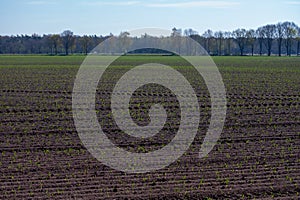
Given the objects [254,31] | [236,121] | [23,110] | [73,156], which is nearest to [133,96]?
[23,110]

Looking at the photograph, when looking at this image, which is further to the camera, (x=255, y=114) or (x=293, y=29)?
(x=293, y=29)

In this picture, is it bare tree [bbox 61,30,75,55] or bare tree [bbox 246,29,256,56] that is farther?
bare tree [bbox 61,30,75,55]

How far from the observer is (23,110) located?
1878 centimetres

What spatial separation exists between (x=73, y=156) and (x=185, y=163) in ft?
9.48

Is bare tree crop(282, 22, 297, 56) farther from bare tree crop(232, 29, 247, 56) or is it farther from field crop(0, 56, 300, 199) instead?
field crop(0, 56, 300, 199)

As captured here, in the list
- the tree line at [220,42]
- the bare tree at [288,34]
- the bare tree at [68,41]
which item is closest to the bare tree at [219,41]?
the tree line at [220,42]

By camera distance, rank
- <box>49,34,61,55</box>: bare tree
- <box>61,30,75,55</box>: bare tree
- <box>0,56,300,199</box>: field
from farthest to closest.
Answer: <box>49,34,61,55</box>: bare tree < <box>61,30,75,55</box>: bare tree < <box>0,56,300,199</box>: field

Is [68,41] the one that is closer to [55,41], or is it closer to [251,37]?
[55,41]

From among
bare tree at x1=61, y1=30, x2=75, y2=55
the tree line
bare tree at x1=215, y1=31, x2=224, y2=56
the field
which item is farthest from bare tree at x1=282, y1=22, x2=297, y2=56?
the field

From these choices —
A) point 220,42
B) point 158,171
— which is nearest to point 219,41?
point 220,42

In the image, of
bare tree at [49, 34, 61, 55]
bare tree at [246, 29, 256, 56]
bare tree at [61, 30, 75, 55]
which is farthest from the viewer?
bare tree at [49, 34, 61, 55]

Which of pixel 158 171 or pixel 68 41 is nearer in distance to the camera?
pixel 158 171

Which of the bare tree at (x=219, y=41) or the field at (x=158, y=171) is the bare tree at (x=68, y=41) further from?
the field at (x=158, y=171)

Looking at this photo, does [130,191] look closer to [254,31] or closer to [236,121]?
[236,121]
